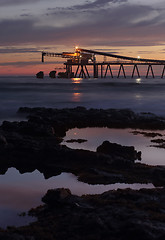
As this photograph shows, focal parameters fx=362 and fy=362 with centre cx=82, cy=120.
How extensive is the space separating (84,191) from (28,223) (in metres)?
2.92

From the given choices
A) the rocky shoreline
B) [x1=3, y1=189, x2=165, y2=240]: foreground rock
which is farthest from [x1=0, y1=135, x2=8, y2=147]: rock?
[x1=3, y1=189, x2=165, y2=240]: foreground rock

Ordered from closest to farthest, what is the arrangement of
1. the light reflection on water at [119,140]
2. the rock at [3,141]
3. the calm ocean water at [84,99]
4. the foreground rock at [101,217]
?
1. the foreground rock at [101,217]
2. the light reflection on water at [119,140]
3. the rock at [3,141]
4. the calm ocean water at [84,99]

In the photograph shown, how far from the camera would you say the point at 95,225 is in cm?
768

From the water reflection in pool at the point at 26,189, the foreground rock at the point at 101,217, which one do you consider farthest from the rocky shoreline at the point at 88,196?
the water reflection in pool at the point at 26,189

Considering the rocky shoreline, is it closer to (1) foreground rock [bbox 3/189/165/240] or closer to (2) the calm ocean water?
(1) foreground rock [bbox 3/189/165/240]

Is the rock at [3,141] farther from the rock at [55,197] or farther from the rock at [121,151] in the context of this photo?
the rock at [55,197]

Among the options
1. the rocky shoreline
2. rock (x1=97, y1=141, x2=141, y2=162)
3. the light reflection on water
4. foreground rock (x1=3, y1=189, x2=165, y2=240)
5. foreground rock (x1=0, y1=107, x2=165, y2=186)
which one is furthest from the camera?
the light reflection on water

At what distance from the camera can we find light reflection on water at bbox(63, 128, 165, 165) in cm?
1548

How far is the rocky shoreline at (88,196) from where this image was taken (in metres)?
7.47

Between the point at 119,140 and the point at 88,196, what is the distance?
10.5 meters

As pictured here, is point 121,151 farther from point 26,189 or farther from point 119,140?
point 119,140

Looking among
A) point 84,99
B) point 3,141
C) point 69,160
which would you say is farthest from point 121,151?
point 84,99

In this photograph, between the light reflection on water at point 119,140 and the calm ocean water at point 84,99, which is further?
the calm ocean water at point 84,99

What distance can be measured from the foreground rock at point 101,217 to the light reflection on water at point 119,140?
16.6 ft
